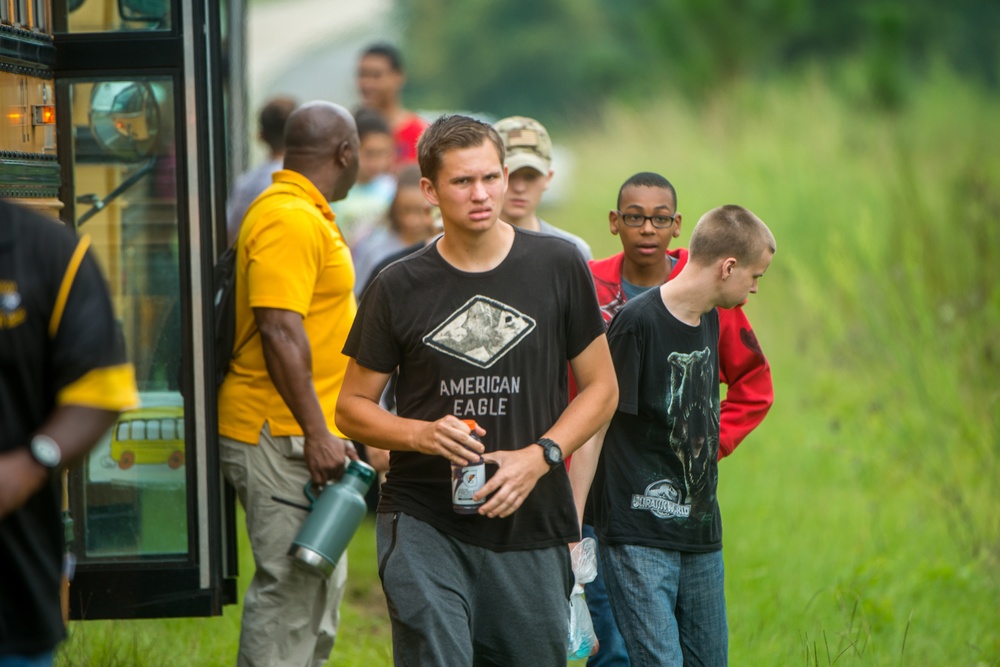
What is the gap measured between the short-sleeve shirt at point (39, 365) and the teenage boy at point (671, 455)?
175 cm

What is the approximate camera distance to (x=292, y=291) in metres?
4.78

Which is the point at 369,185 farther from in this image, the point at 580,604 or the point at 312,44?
the point at 312,44

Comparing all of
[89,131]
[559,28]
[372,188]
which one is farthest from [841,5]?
[89,131]

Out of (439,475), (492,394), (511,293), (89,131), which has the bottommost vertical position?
(439,475)

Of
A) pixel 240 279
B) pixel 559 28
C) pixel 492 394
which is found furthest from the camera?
pixel 559 28

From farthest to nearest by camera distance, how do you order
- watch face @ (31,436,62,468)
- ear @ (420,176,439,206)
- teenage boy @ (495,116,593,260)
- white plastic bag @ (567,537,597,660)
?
teenage boy @ (495,116,593,260), white plastic bag @ (567,537,597,660), ear @ (420,176,439,206), watch face @ (31,436,62,468)

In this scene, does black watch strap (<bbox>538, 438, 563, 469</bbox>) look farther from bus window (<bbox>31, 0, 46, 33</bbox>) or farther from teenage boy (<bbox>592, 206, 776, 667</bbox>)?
bus window (<bbox>31, 0, 46, 33</bbox>)

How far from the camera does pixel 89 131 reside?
16.6 feet

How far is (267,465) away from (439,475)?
130 cm

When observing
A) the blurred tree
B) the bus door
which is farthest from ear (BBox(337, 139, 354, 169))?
the blurred tree

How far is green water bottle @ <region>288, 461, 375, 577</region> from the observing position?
15.6ft

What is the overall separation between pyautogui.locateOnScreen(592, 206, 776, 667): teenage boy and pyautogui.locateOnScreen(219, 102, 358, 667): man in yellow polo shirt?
47.3 inches

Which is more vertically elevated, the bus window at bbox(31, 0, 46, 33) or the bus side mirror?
the bus window at bbox(31, 0, 46, 33)

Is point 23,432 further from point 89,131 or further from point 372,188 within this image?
point 372,188
